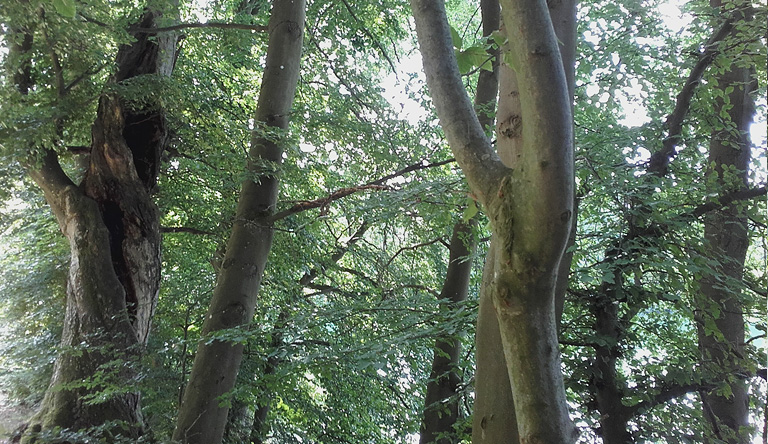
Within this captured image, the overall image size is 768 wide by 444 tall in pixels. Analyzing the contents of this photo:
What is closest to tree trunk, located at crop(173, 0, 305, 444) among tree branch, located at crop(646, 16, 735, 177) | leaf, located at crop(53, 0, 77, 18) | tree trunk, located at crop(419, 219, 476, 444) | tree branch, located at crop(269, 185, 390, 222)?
tree branch, located at crop(269, 185, 390, 222)

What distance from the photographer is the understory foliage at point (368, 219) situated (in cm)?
289

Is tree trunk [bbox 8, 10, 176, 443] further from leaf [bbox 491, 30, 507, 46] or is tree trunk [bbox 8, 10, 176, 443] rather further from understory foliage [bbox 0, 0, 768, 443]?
leaf [bbox 491, 30, 507, 46]

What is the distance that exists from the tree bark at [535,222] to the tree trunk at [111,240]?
317 centimetres

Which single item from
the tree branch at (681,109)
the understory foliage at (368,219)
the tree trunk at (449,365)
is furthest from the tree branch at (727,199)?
the tree trunk at (449,365)

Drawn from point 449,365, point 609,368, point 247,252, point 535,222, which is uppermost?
point 247,252

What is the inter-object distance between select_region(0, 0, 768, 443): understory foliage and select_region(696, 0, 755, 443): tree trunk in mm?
57

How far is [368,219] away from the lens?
413 centimetres

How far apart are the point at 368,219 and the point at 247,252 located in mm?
964

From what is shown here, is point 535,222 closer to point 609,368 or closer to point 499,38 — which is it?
point 499,38

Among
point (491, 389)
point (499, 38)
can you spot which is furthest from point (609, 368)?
Answer: point (499, 38)

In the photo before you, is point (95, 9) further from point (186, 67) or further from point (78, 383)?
point (78, 383)

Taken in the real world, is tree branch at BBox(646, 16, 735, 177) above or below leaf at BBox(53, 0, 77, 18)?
above

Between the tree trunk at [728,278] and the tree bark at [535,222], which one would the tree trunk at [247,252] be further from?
the tree trunk at [728,278]

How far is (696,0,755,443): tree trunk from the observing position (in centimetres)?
277
